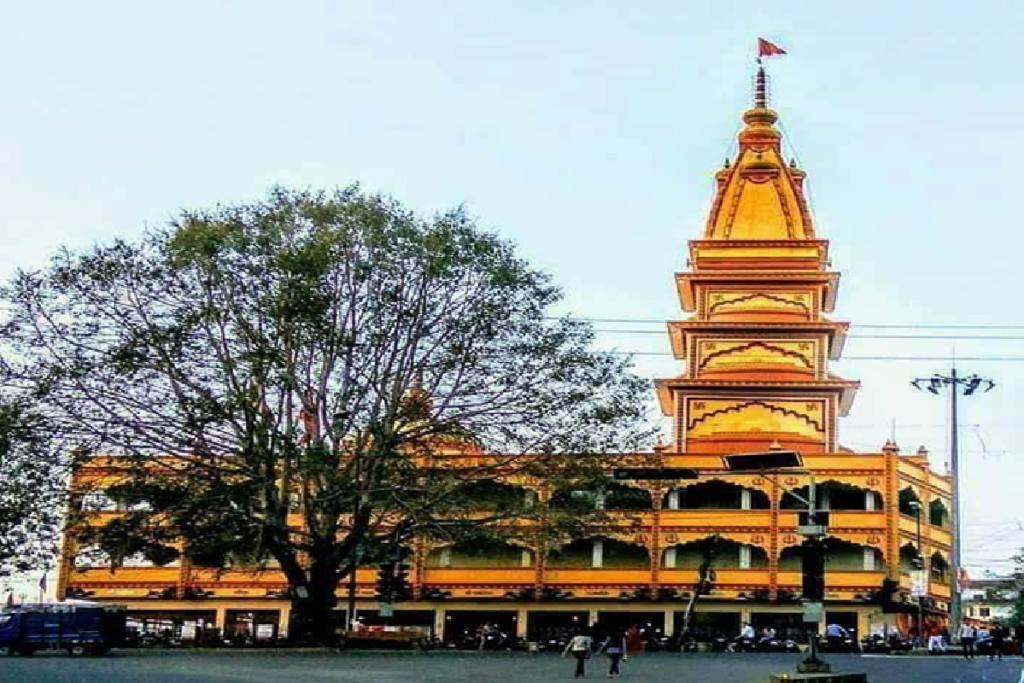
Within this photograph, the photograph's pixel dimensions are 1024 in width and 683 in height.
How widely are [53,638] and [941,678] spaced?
78.8ft

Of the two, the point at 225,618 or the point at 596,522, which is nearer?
the point at 596,522

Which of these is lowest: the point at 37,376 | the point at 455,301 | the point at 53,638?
the point at 53,638

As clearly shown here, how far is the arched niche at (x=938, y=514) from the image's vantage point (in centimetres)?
6875

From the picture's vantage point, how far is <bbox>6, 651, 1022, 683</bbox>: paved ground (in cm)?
2716

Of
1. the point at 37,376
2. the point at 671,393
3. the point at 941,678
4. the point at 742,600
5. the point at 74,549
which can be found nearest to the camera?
the point at 941,678

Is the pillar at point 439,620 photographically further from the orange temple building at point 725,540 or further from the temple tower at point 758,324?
the temple tower at point 758,324

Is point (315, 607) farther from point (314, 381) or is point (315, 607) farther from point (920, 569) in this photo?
point (920, 569)

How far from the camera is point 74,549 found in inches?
1693

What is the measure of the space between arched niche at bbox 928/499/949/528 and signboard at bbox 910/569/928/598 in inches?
179

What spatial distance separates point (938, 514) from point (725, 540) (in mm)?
12132

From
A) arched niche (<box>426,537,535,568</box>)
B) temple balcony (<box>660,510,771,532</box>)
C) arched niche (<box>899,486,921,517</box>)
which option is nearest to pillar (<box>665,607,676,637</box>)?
temple balcony (<box>660,510,771,532</box>)

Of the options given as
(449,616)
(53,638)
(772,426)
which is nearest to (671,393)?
(772,426)

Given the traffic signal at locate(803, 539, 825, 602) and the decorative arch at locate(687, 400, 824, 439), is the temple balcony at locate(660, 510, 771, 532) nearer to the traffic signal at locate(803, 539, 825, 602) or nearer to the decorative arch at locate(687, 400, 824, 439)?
the decorative arch at locate(687, 400, 824, 439)

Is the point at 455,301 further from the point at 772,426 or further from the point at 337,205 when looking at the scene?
the point at 772,426
